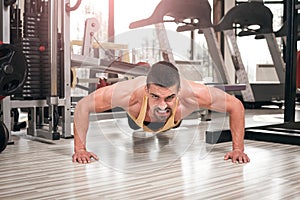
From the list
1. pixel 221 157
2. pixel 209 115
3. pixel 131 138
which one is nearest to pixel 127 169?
pixel 221 157

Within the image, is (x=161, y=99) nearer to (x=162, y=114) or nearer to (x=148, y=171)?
(x=162, y=114)

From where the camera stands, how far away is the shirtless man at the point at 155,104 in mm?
1691

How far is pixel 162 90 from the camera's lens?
162 cm

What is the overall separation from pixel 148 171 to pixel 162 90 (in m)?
0.41

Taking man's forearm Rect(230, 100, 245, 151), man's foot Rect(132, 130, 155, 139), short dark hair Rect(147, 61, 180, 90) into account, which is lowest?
man's foot Rect(132, 130, 155, 139)

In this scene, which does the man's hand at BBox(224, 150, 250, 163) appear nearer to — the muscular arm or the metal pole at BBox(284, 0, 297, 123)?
the muscular arm

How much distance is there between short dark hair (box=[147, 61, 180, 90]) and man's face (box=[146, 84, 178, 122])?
0.7 inches

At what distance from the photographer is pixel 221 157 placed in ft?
7.16

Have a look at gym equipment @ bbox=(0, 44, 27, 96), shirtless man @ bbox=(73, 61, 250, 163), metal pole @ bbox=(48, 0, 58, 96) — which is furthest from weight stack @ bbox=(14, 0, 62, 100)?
shirtless man @ bbox=(73, 61, 250, 163)

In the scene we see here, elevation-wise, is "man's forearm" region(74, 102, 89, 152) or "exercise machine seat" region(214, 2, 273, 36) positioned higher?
"exercise machine seat" region(214, 2, 273, 36)

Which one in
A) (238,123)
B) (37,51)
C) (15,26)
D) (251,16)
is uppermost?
(251,16)

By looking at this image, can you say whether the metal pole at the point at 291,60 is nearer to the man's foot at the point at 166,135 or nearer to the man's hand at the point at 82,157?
the man's foot at the point at 166,135

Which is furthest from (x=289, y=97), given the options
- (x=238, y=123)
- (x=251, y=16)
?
(x=251, y=16)

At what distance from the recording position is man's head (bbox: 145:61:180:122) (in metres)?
1.63
